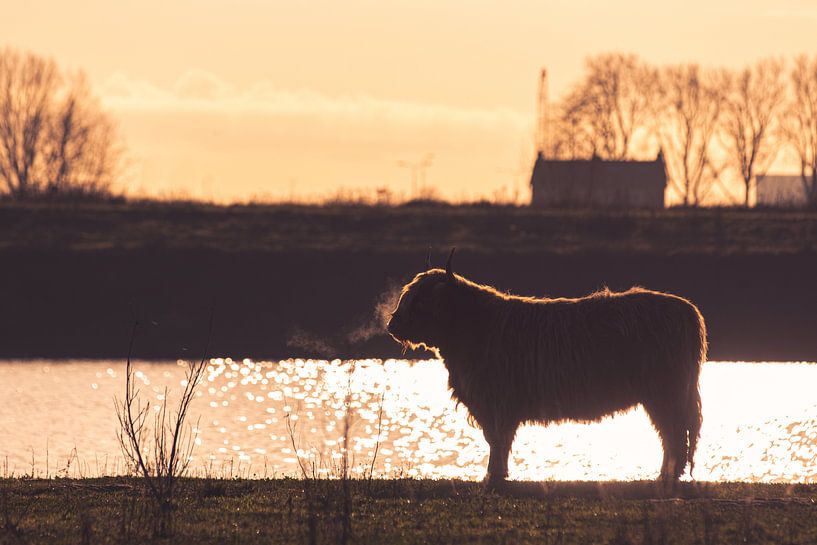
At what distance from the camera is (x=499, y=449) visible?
13.5 m

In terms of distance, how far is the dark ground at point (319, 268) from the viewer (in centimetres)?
4381

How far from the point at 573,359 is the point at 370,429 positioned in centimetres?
1218

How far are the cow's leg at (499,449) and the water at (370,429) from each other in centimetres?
172

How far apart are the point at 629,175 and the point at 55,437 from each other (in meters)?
70.8

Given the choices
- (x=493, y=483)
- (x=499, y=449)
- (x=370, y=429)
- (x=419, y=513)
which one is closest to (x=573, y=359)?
(x=499, y=449)

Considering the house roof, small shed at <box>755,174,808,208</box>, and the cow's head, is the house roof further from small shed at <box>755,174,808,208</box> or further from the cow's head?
the cow's head

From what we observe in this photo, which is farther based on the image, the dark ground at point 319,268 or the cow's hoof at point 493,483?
the dark ground at point 319,268

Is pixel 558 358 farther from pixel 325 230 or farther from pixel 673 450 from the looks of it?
pixel 325 230

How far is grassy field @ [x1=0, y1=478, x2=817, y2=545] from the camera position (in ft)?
34.9

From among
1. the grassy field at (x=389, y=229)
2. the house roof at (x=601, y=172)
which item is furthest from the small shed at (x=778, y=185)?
the grassy field at (x=389, y=229)

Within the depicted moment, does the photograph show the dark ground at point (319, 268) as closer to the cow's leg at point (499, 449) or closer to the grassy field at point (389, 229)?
Answer: the grassy field at point (389, 229)

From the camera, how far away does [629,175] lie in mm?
89938

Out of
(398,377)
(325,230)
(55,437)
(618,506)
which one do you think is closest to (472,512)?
(618,506)

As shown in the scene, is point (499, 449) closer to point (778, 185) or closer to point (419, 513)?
point (419, 513)
